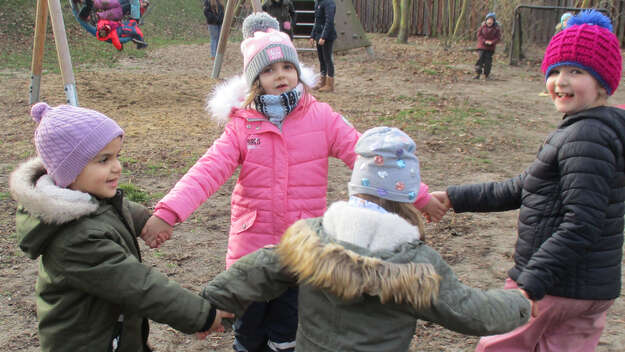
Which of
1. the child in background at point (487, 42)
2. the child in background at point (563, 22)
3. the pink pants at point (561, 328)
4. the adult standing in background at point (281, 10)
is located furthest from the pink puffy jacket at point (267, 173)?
the child in background at point (487, 42)

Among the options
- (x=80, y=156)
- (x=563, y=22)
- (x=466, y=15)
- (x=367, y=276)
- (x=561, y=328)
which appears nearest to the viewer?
(x=367, y=276)

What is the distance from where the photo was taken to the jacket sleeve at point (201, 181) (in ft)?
8.10

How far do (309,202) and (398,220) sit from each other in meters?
0.94

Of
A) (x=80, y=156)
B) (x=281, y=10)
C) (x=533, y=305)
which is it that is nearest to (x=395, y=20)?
(x=281, y=10)

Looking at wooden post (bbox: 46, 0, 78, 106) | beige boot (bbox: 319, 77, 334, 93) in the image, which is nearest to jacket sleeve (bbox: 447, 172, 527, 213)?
wooden post (bbox: 46, 0, 78, 106)

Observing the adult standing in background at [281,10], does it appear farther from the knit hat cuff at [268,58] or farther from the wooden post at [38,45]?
the knit hat cuff at [268,58]

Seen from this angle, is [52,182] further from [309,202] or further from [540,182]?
[540,182]

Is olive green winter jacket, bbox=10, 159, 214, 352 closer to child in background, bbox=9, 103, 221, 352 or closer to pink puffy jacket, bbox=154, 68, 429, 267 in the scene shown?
child in background, bbox=9, 103, 221, 352

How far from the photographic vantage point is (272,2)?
12.2 metres

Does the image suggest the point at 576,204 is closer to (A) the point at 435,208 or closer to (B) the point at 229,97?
(A) the point at 435,208

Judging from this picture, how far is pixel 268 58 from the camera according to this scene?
2764mm

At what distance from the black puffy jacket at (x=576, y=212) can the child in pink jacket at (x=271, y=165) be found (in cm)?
58

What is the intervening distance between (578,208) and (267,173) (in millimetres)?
1311

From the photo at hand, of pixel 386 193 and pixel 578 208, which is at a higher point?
pixel 386 193
